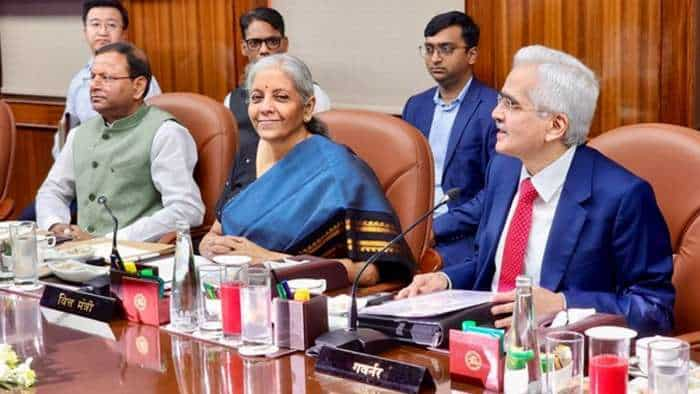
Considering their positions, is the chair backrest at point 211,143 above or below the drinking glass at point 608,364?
above

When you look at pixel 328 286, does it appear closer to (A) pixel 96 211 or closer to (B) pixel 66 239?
(B) pixel 66 239

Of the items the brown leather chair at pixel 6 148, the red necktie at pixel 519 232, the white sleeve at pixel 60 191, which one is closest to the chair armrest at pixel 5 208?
the brown leather chair at pixel 6 148

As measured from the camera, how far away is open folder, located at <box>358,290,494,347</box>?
213cm

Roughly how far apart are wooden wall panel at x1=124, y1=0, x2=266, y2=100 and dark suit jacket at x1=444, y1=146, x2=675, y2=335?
323 centimetres

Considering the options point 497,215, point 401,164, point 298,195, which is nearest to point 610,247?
point 497,215

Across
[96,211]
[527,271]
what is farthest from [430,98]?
[527,271]

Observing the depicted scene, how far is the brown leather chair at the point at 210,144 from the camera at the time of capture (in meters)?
3.82

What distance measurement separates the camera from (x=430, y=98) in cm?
465

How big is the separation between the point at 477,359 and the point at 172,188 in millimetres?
2049

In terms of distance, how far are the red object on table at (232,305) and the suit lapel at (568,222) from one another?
73 centimetres

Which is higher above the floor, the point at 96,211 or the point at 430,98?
the point at 430,98

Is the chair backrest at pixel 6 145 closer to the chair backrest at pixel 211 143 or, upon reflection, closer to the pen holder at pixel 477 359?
the chair backrest at pixel 211 143

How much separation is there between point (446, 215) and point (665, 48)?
3.16 feet

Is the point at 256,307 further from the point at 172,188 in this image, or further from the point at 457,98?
the point at 457,98
